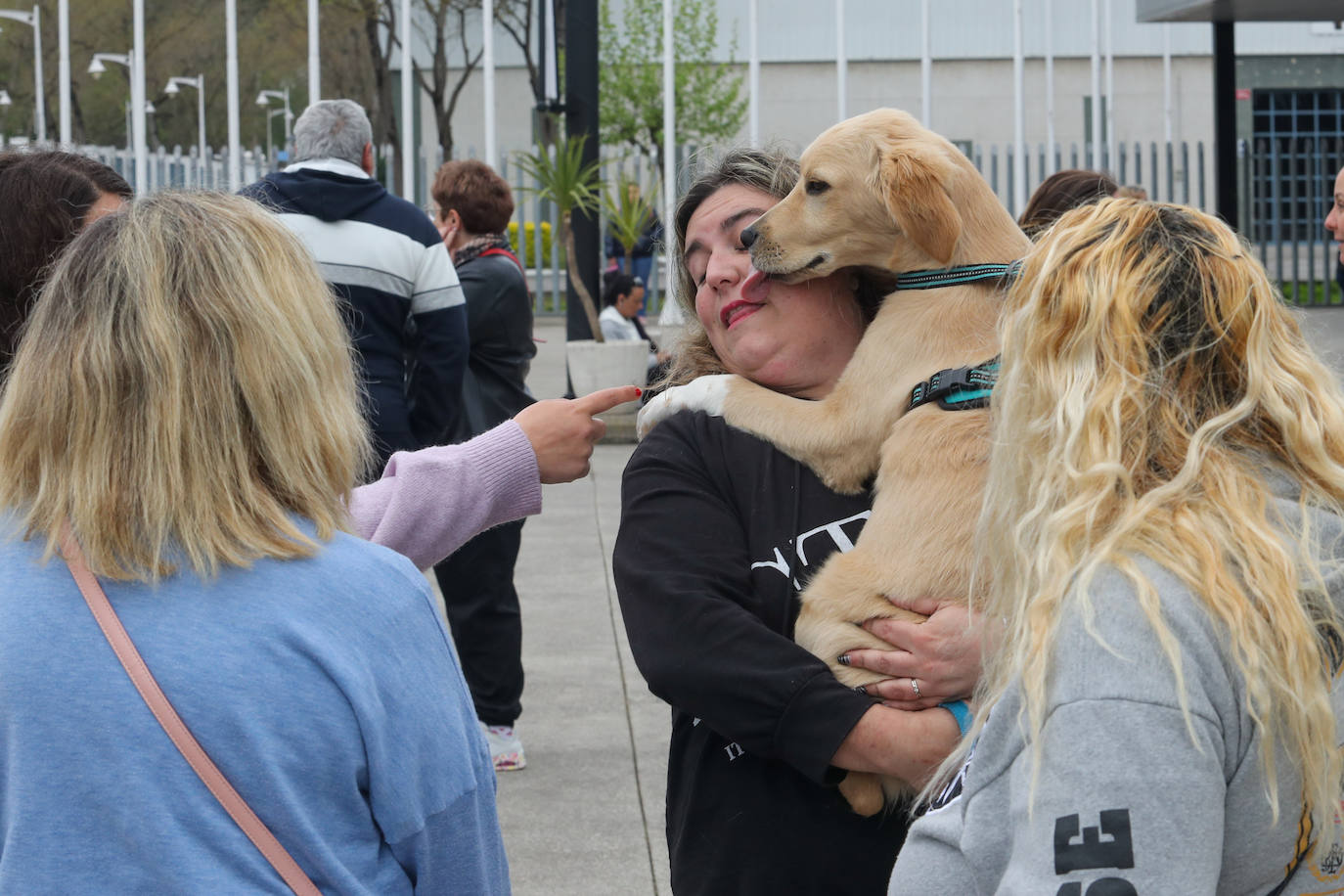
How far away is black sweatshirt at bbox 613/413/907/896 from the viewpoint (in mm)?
1834

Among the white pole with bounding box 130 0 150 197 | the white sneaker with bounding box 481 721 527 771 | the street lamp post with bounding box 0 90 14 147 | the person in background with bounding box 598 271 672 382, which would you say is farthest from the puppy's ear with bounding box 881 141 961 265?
the street lamp post with bounding box 0 90 14 147

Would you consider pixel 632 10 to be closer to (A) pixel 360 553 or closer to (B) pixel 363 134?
(B) pixel 363 134

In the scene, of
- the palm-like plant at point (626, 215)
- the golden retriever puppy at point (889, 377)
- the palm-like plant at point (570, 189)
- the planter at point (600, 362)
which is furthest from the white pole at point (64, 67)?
the golden retriever puppy at point (889, 377)

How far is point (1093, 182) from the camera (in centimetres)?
514

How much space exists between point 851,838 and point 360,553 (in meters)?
0.82

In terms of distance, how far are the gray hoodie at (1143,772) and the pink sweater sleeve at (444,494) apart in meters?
1.27

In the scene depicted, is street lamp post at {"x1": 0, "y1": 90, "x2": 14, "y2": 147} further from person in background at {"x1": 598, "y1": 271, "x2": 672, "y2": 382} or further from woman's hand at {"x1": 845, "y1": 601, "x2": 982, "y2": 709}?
woman's hand at {"x1": 845, "y1": 601, "x2": 982, "y2": 709}

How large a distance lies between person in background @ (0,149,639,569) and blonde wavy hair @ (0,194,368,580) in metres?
0.68

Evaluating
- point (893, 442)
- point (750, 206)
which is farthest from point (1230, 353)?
point (750, 206)

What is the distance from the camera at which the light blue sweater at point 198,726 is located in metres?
1.45

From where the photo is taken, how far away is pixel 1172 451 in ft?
4.37

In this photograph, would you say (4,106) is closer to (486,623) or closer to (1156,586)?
(486,623)

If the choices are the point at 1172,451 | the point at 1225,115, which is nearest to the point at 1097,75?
the point at 1225,115

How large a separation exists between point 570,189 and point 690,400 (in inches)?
403
